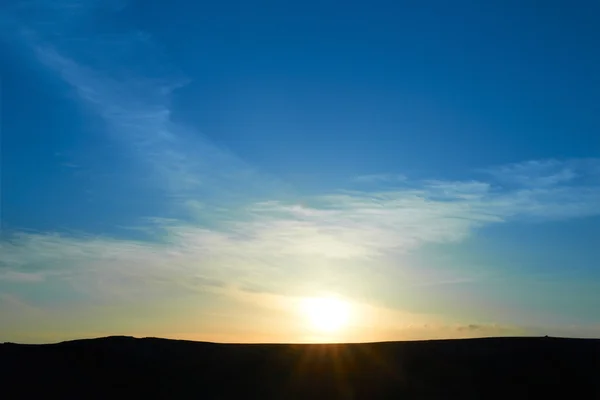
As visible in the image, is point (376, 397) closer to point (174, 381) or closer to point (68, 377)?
point (174, 381)

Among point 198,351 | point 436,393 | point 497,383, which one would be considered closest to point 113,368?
point 198,351

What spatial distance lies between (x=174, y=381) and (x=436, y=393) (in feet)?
29.8

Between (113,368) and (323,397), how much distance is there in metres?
7.49

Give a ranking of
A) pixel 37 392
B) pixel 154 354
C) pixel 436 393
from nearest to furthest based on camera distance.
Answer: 1. pixel 37 392
2. pixel 436 393
3. pixel 154 354

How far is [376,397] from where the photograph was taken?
25.0 metres

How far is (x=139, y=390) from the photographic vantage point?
81.0 feet

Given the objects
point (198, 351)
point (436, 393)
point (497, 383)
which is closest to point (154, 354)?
point (198, 351)

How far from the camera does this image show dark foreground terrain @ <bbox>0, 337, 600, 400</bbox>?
81.5 ft

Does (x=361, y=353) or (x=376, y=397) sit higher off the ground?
(x=361, y=353)

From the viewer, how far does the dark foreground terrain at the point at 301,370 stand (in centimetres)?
2484

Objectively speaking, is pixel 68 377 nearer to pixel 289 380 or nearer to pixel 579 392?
pixel 289 380

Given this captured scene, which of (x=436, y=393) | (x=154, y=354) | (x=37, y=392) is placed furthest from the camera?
A: (x=154, y=354)

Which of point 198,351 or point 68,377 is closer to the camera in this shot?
point 68,377

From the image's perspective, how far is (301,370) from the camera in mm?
27188
